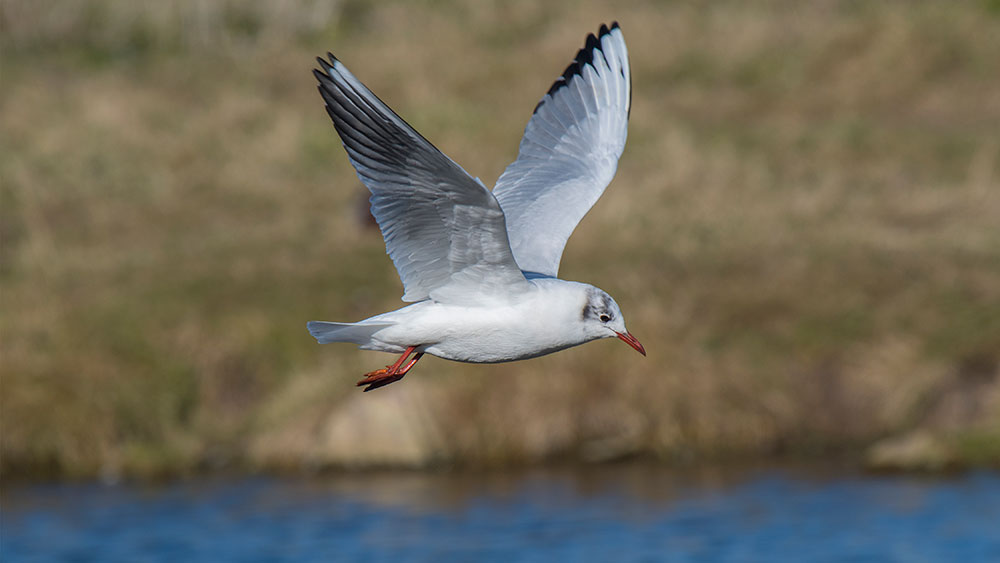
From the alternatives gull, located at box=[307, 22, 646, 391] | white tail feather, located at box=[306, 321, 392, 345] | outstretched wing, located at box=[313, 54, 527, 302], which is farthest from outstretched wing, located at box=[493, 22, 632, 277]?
white tail feather, located at box=[306, 321, 392, 345]

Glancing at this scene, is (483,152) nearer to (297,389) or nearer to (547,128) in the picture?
(297,389)

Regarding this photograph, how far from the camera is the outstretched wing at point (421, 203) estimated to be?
18.3 ft

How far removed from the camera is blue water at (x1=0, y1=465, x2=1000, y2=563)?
11.7 meters

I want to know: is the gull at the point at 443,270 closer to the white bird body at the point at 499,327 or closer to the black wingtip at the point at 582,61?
the white bird body at the point at 499,327

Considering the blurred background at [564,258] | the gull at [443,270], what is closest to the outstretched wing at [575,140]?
the gull at [443,270]

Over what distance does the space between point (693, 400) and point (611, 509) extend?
1149 mm

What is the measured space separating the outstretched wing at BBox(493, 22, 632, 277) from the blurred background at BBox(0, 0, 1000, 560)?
17.6 ft

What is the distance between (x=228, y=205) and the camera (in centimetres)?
1928

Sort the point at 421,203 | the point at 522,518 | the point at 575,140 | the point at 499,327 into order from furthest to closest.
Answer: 1. the point at 522,518
2. the point at 575,140
3. the point at 499,327
4. the point at 421,203

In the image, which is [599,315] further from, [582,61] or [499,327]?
[582,61]

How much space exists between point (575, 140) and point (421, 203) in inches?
75.3

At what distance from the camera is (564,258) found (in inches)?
608

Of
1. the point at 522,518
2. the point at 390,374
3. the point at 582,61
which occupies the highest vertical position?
the point at 582,61

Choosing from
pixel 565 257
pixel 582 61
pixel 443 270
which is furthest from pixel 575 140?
pixel 565 257
